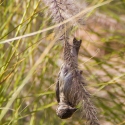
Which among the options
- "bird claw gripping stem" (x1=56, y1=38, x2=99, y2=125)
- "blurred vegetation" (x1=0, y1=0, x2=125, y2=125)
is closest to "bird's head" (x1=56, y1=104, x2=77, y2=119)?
"bird claw gripping stem" (x1=56, y1=38, x2=99, y2=125)

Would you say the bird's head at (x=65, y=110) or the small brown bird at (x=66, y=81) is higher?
the small brown bird at (x=66, y=81)

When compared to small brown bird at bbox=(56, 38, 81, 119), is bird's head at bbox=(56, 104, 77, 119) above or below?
below

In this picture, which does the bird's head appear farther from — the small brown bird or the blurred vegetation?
the blurred vegetation

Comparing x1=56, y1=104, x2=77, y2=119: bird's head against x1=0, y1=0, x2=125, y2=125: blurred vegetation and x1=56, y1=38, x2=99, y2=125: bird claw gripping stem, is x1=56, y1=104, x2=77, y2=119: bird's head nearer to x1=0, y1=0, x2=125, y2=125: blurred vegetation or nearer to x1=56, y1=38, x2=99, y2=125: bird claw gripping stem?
x1=56, y1=38, x2=99, y2=125: bird claw gripping stem

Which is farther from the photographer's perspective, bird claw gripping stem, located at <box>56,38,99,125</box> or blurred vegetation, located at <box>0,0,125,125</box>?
blurred vegetation, located at <box>0,0,125,125</box>

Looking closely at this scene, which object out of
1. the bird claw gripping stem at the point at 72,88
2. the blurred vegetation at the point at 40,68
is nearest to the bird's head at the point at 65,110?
the bird claw gripping stem at the point at 72,88

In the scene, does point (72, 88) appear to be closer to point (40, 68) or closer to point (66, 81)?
point (66, 81)

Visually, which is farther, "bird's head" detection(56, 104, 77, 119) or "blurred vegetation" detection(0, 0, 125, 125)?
"blurred vegetation" detection(0, 0, 125, 125)

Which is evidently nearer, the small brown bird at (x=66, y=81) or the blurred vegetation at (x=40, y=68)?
the small brown bird at (x=66, y=81)

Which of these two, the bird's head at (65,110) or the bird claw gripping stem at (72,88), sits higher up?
the bird claw gripping stem at (72,88)

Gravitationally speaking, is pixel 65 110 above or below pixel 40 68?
below

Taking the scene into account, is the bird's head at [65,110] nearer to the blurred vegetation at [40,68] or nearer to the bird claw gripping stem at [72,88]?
the bird claw gripping stem at [72,88]

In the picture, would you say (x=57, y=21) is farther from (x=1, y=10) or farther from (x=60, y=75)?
(x=1, y=10)

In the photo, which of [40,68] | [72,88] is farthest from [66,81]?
[40,68]
